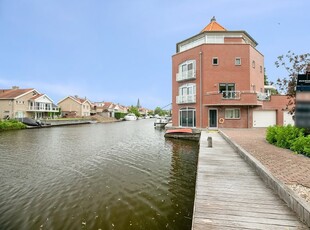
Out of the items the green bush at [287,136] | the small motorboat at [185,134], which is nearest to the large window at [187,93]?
the small motorboat at [185,134]

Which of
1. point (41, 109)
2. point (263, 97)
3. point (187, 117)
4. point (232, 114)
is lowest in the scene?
point (187, 117)

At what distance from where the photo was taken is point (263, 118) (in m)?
26.5

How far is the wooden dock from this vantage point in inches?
150

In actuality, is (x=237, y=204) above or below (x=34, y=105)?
below

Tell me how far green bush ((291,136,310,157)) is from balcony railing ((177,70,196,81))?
17233 mm

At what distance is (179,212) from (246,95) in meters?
20.2

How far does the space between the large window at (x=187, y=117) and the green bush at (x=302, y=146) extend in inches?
633

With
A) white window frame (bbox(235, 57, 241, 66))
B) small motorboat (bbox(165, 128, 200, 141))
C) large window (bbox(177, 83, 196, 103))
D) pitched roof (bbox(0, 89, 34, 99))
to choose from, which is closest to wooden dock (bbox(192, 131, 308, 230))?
small motorboat (bbox(165, 128, 200, 141))

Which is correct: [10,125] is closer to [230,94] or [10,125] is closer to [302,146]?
[230,94]

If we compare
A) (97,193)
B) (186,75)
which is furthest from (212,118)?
(97,193)

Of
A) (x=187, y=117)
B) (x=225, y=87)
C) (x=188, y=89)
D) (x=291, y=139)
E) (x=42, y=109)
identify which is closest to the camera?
(x=291, y=139)

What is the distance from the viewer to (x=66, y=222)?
5.81 metres

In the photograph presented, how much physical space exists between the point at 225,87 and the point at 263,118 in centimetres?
665

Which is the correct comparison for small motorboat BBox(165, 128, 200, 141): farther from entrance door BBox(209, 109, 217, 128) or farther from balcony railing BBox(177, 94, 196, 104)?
balcony railing BBox(177, 94, 196, 104)
